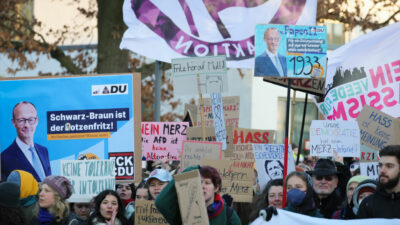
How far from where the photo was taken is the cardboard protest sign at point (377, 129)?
29.2 feet

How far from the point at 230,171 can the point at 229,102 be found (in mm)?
Result: 3830

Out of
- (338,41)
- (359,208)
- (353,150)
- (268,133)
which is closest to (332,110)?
(268,133)

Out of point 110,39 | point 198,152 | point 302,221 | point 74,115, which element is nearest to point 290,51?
point 198,152

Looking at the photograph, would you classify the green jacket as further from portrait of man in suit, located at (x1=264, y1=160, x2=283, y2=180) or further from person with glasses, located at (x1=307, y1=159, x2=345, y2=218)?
portrait of man in suit, located at (x1=264, y1=160, x2=283, y2=180)

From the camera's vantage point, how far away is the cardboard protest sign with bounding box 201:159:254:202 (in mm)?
7770

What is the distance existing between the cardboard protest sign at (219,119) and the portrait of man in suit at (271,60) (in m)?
1.51

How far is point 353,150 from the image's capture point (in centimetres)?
925

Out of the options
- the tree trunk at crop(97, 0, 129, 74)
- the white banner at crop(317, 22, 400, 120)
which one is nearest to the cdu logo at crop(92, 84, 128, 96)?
the white banner at crop(317, 22, 400, 120)

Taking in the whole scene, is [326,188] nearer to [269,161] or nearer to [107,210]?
[269,161]

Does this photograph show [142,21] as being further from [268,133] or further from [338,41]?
[338,41]

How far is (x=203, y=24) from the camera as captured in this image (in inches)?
440

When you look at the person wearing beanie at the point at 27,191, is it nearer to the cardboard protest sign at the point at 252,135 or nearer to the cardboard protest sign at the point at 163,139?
the cardboard protest sign at the point at 163,139

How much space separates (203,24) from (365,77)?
2.29m


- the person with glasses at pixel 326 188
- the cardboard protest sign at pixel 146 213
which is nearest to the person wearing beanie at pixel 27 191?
the cardboard protest sign at pixel 146 213
